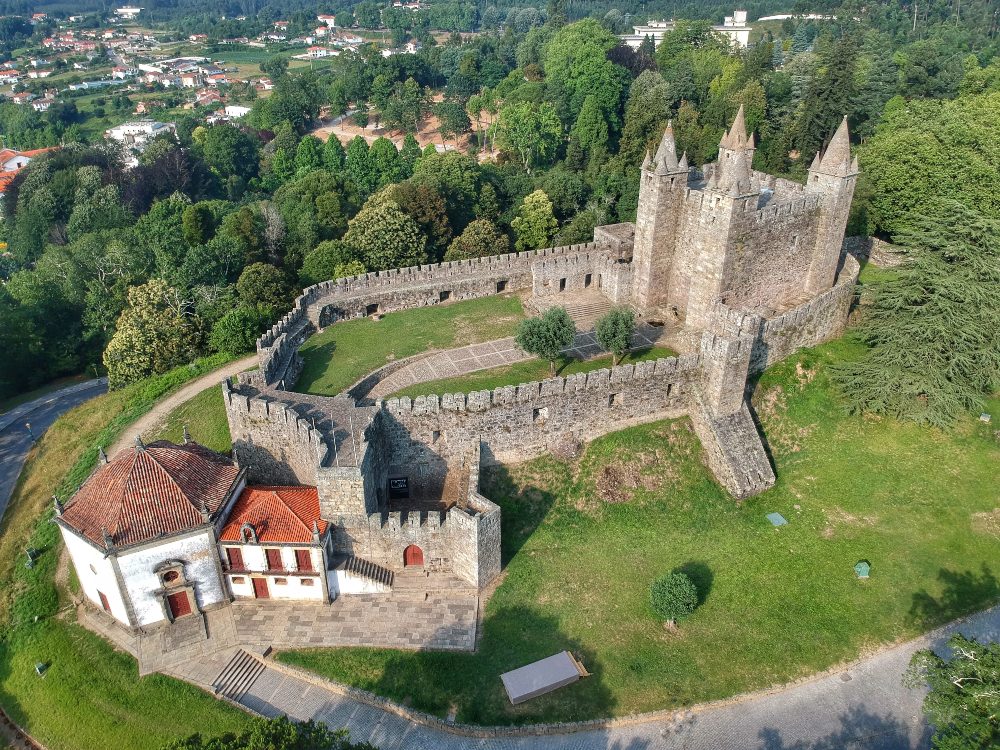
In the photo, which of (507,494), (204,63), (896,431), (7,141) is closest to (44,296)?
(507,494)

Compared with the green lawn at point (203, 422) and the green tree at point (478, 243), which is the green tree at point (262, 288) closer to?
the green lawn at point (203, 422)

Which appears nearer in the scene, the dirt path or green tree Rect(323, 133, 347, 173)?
the dirt path

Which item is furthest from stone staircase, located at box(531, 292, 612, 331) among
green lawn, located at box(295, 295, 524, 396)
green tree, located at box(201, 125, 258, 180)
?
green tree, located at box(201, 125, 258, 180)

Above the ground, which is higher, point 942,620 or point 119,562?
point 119,562

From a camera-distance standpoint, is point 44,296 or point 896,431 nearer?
point 896,431

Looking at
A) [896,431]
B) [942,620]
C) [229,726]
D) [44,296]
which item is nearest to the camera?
[229,726]

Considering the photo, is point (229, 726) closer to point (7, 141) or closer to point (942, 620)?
point (942, 620)

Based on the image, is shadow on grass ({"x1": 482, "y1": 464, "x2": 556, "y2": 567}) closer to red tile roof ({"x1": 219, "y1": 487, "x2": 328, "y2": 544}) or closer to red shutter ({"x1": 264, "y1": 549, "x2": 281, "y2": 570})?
red tile roof ({"x1": 219, "y1": 487, "x2": 328, "y2": 544})
